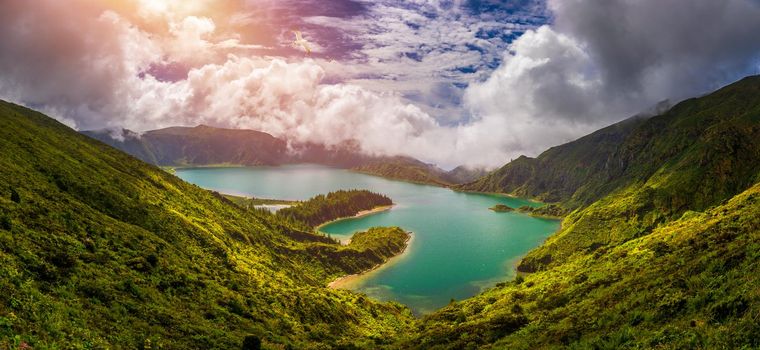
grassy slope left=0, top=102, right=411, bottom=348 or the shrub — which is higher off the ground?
grassy slope left=0, top=102, right=411, bottom=348

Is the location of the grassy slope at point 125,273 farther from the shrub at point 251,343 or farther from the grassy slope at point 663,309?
the grassy slope at point 663,309

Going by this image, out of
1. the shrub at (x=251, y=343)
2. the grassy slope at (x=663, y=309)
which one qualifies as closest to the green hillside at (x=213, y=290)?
the grassy slope at (x=663, y=309)

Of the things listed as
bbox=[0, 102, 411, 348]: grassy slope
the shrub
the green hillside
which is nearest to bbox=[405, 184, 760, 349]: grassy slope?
the green hillside

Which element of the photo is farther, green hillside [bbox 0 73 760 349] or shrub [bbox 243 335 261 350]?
shrub [bbox 243 335 261 350]

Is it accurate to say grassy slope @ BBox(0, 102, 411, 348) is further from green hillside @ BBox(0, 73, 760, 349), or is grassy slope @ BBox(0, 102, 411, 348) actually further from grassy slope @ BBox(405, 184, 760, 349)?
grassy slope @ BBox(405, 184, 760, 349)

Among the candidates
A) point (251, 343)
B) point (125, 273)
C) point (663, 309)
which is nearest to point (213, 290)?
point (125, 273)

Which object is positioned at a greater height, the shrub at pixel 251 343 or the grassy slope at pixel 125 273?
the grassy slope at pixel 125 273

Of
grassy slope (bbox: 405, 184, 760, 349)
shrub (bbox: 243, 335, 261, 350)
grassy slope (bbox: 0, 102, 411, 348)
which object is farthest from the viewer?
shrub (bbox: 243, 335, 261, 350)

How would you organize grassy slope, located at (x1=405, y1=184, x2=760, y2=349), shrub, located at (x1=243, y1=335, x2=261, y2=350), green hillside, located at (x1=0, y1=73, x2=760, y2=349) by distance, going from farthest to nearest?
shrub, located at (x1=243, y1=335, x2=261, y2=350), green hillside, located at (x1=0, y1=73, x2=760, y2=349), grassy slope, located at (x1=405, y1=184, x2=760, y2=349)

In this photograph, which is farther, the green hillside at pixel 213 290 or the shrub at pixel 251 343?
the shrub at pixel 251 343
